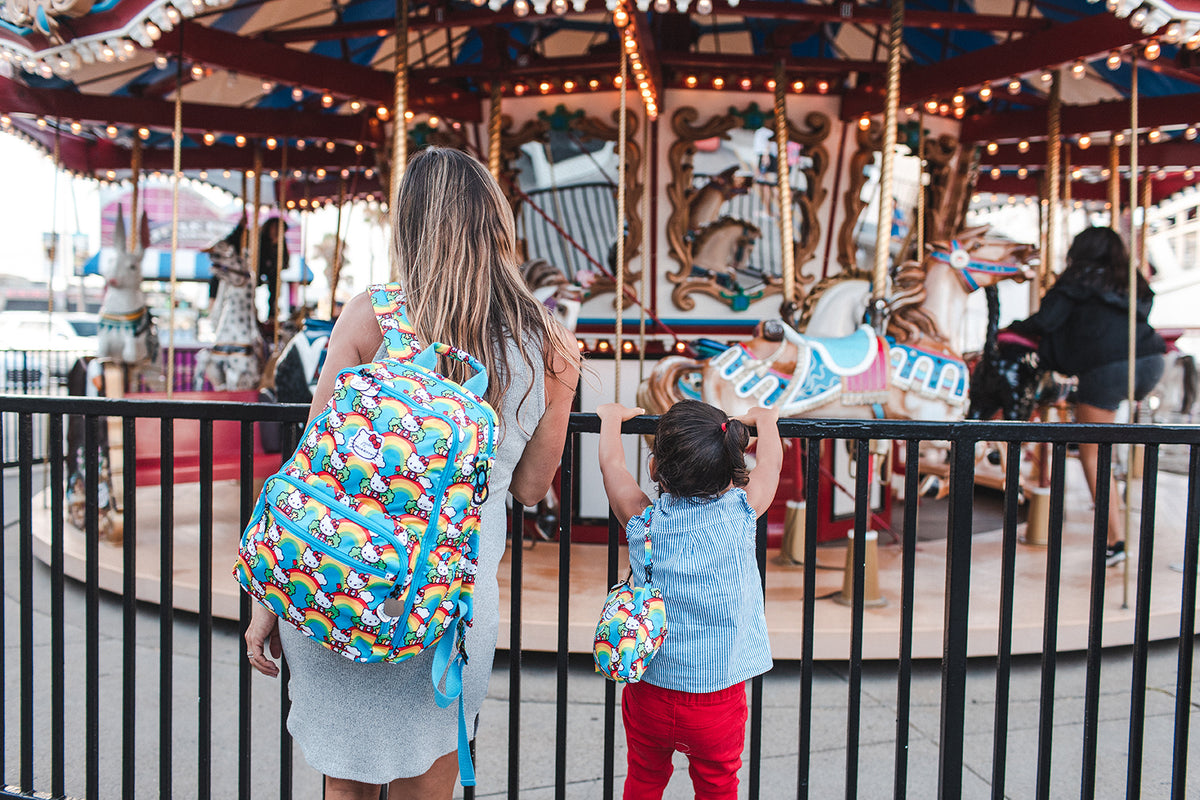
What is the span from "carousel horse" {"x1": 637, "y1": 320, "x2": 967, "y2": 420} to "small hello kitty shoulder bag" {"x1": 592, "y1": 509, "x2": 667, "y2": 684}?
284 centimetres

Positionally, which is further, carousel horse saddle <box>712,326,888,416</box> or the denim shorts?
the denim shorts

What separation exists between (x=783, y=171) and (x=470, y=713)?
186 inches

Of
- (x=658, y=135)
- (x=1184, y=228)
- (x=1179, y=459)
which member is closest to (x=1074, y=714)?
(x=658, y=135)

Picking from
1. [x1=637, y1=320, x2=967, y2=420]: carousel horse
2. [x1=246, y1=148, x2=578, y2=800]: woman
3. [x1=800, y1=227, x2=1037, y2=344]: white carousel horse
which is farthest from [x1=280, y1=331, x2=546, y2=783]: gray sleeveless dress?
[x1=800, y1=227, x2=1037, y2=344]: white carousel horse

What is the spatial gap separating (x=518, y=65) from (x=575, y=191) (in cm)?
91

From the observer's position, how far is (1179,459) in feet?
41.4

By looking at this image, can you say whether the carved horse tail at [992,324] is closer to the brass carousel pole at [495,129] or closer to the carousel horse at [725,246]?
the carousel horse at [725,246]

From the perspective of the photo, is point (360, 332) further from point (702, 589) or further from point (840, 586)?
point (840, 586)

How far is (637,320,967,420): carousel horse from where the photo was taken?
4594mm

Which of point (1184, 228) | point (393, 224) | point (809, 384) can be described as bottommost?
point (809, 384)

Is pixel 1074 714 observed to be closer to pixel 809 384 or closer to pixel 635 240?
pixel 809 384

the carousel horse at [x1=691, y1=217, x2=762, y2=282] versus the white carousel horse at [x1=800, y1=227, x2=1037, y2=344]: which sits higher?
the carousel horse at [x1=691, y1=217, x2=762, y2=282]

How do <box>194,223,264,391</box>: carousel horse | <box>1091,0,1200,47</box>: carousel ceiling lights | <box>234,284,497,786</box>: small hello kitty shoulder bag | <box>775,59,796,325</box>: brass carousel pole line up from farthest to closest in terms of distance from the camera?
1. <box>194,223,264,391</box>: carousel horse
2. <box>775,59,796,325</box>: brass carousel pole
3. <box>1091,0,1200,47</box>: carousel ceiling lights
4. <box>234,284,497,786</box>: small hello kitty shoulder bag

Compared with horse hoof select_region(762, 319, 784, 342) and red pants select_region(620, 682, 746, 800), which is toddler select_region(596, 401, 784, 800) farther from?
horse hoof select_region(762, 319, 784, 342)
